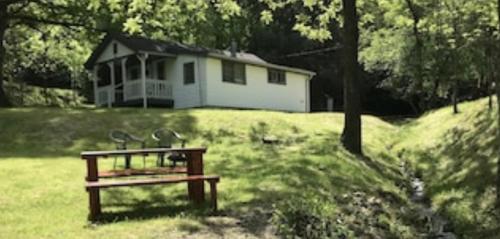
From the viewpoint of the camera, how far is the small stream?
10.9 meters

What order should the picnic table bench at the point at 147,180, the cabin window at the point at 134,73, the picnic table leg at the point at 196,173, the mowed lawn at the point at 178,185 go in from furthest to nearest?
the cabin window at the point at 134,73
the picnic table leg at the point at 196,173
the picnic table bench at the point at 147,180
the mowed lawn at the point at 178,185

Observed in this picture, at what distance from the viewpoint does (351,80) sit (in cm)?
1808

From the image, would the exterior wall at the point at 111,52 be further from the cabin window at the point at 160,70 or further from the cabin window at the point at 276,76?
the cabin window at the point at 276,76

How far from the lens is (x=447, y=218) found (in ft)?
39.0

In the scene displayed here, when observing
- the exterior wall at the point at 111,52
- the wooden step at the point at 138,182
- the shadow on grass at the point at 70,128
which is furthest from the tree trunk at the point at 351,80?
the exterior wall at the point at 111,52

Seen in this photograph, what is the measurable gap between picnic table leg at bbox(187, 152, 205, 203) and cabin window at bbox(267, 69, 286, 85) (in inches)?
1080

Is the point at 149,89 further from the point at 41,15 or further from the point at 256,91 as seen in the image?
the point at 256,91

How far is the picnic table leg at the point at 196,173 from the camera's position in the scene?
10.8 m

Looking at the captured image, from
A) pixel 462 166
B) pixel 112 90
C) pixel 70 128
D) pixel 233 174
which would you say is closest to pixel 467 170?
pixel 462 166

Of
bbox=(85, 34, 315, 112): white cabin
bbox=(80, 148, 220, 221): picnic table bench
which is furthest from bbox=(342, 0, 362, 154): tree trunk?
bbox=(85, 34, 315, 112): white cabin

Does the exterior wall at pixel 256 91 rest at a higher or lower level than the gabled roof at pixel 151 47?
lower

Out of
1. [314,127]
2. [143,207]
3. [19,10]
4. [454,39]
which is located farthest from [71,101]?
[143,207]

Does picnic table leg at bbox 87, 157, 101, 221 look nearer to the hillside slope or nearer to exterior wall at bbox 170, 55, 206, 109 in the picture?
the hillside slope

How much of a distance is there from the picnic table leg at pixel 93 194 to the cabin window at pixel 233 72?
24851 millimetres
